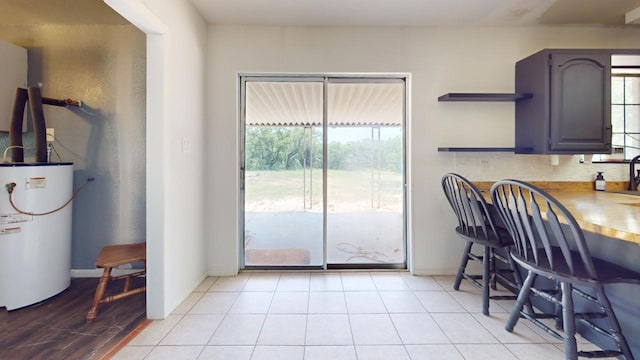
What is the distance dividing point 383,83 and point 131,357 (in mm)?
3050

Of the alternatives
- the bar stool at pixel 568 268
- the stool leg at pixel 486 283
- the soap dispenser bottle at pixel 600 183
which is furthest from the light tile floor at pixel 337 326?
the soap dispenser bottle at pixel 600 183

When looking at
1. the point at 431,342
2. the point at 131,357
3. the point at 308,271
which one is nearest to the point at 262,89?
the point at 308,271

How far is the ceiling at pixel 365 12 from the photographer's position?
8.57 feet

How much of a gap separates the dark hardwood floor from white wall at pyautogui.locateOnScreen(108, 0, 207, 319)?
245 millimetres

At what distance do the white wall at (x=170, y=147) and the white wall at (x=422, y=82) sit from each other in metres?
0.30

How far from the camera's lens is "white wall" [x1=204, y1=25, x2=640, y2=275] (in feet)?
10.0

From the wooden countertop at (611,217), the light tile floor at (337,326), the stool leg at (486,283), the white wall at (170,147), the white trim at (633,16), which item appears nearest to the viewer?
the wooden countertop at (611,217)

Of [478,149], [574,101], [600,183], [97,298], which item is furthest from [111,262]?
[600,183]

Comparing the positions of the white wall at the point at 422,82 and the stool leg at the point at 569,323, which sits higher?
the white wall at the point at 422,82

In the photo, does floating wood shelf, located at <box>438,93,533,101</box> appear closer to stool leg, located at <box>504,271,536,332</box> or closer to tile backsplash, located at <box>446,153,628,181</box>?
tile backsplash, located at <box>446,153,628,181</box>

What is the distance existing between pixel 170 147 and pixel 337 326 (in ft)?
5.79

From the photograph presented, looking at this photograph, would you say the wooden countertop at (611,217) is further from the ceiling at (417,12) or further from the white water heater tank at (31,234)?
the white water heater tank at (31,234)

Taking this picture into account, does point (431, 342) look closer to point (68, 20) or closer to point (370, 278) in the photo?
point (370, 278)

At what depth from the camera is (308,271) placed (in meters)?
3.19
